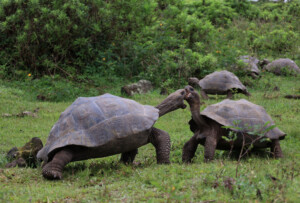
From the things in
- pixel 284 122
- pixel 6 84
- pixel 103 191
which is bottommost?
pixel 6 84

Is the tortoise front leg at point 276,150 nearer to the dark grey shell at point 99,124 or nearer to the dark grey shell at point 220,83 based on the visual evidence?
the dark grey shell at point 99,124

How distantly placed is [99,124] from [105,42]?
9.29 m

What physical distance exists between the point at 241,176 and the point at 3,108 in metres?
7.20

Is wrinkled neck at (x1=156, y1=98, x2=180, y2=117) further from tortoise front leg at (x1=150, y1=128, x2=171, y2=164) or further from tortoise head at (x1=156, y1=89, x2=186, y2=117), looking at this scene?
tortoise front leg at (x1=150, y1=128, x2=171, y2=164)

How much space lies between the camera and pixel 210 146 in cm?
456

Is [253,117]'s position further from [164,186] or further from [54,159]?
[54,159]

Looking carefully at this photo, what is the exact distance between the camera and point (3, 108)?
8.75m

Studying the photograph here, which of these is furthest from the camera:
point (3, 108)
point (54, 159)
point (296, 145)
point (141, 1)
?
point (141, 1)

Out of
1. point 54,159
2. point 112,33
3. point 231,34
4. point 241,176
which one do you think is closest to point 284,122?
point 241,176

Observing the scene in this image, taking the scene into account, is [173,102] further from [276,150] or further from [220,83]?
[220,83]

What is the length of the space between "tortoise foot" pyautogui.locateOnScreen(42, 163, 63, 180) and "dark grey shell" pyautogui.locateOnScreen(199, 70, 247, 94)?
20.9 ft

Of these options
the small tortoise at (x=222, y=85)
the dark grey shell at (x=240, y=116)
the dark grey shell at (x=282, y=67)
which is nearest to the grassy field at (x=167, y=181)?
the dark grey shell at (x=240, y=116)

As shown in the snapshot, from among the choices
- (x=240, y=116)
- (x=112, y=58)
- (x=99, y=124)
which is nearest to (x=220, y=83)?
(x=112, y=58)

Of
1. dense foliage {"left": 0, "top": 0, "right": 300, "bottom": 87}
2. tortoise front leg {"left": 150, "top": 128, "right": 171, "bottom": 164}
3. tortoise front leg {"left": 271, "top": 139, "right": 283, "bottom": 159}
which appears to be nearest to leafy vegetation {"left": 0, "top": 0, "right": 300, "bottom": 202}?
dense foliage {"left": 0, "top": 0, "right": 300, "bottom": 87}
